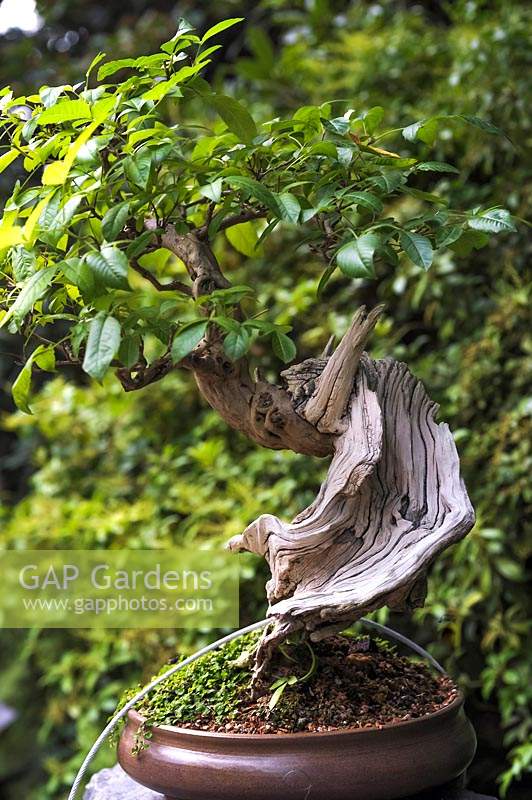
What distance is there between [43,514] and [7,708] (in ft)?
1.74

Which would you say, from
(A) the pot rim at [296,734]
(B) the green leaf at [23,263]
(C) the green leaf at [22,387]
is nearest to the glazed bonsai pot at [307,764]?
(A) the pot rim at [296,734]

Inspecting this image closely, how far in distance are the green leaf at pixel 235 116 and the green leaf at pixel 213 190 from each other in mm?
110

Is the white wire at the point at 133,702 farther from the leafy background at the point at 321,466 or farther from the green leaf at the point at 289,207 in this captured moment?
the leafy background at the point at 321,466

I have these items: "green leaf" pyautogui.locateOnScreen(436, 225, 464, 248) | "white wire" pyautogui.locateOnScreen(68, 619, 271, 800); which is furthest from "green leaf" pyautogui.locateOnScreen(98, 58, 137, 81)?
"white wire" pyautogui.locateOnScreen(68, 619, 271, 800)

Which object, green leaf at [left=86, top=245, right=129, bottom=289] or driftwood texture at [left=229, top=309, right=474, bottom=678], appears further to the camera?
driftwood texture at [left=229, top=309, right=474, bottom=678]

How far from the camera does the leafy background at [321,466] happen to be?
1640mm

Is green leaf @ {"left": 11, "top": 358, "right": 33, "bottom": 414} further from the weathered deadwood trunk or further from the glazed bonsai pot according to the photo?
the glazed bonsai pot

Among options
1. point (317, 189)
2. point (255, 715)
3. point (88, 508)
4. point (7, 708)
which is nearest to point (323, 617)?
point (255, 715)

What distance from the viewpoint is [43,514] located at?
2.07m

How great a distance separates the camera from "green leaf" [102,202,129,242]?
747 mm

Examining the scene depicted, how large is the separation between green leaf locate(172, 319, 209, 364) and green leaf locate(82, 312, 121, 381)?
0.06m

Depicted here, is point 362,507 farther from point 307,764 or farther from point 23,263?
point 23,263

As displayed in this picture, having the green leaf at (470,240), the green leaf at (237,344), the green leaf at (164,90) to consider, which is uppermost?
the green leaf at (164,90)

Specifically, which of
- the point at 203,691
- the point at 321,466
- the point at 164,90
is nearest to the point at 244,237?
the point at 164,90
